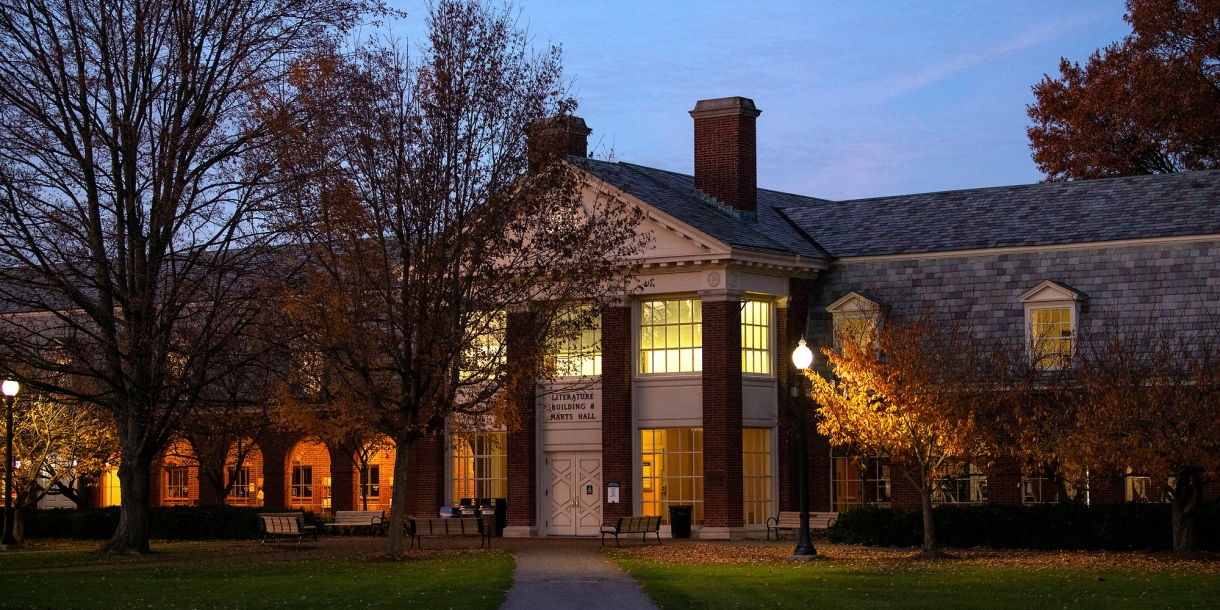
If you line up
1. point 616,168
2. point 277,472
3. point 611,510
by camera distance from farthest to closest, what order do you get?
1. point 277,472
2. point 616,168
3. point 611,510

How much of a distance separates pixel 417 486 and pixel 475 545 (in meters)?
6.83

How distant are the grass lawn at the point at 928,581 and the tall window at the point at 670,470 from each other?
7.40 meters

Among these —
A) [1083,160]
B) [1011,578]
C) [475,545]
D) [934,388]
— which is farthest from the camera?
[1083,160]

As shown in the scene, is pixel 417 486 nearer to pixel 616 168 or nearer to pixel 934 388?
pixel 616 168

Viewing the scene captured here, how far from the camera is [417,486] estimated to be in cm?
4019

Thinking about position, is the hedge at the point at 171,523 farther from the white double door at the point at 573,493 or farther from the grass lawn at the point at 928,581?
the grass lawn at the point at 928,581

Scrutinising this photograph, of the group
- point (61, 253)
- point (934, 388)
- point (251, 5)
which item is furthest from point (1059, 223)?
point (61, 253)

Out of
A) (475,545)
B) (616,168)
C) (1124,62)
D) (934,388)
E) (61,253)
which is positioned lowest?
(475,545)

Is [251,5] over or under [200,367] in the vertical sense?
over

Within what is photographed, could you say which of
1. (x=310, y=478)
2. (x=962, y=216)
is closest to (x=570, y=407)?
(x=962, y=216)

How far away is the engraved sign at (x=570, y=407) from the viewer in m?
37.7

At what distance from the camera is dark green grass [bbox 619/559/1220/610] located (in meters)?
19.6

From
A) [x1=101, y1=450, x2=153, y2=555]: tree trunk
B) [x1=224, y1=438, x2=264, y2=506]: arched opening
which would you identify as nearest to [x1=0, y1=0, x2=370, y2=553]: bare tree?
[x1=101, y1=450, x2=153, y2=555]: tree trunk

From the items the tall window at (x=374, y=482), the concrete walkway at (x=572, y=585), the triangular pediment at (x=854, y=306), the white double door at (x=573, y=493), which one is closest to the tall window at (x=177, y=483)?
the tall window at (x=374, y=482)
